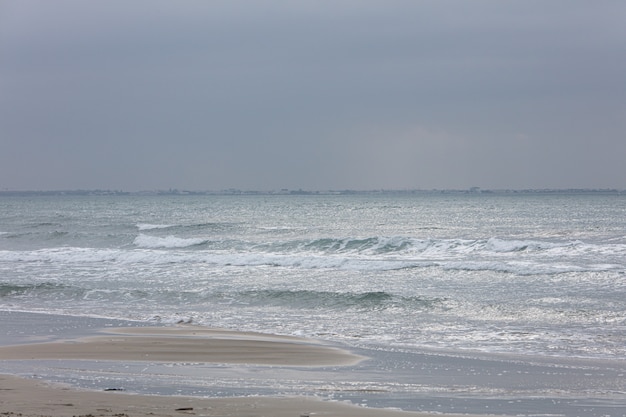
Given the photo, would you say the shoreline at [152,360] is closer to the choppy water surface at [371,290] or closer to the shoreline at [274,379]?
the shoreline at [274,379]

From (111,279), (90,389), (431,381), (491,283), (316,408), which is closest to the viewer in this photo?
(316,408)

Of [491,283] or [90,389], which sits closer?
[90,389]

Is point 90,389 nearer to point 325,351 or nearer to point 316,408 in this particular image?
point 316,408

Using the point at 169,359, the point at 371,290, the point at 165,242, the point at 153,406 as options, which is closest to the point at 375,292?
the point at 371,290

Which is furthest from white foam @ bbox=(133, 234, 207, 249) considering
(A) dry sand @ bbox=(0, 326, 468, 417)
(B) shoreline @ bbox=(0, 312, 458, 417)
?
(A) dry sand @ bbox=(0, 326, 468, 417)

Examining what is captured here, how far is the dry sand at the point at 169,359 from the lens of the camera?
8.44 meters

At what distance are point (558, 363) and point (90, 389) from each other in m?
6.62

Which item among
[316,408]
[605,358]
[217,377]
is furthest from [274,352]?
[605,358]

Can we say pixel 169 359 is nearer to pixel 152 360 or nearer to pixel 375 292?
pixel 152 360

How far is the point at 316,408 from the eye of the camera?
873 cm

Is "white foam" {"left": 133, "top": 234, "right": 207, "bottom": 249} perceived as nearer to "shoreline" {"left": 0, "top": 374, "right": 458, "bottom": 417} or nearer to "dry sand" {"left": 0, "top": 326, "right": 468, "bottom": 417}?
"dry sand" {"left": 0, "top": 326, "right": 468, "bottom": 417}

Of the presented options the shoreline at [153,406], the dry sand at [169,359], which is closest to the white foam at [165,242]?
the dry sand at [169,359]

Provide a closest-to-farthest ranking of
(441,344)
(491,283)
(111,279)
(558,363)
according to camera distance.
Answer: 1. (558,363)
2. (441,344)
3. (491,283)
4. (111,279)

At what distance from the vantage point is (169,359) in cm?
1230
